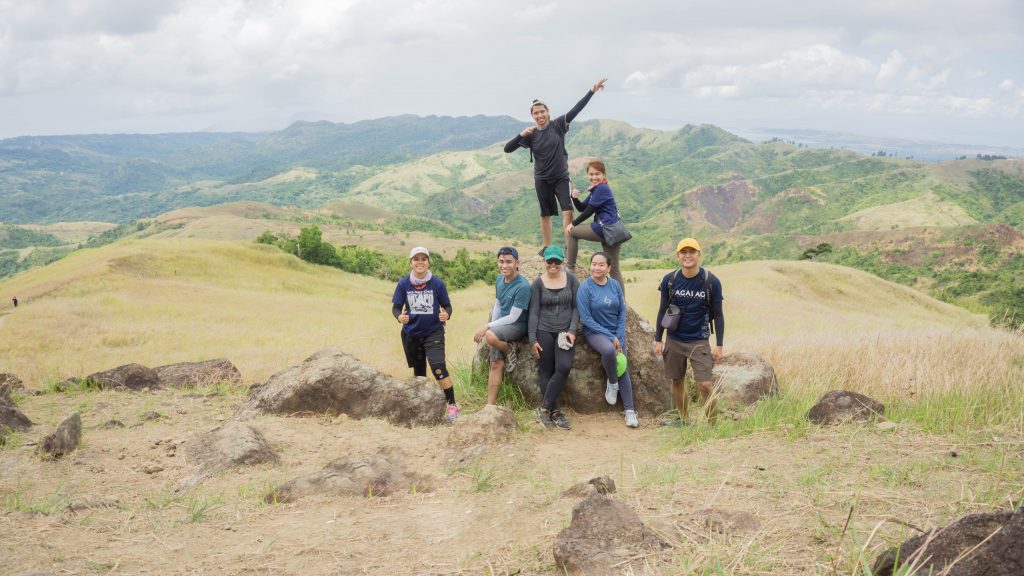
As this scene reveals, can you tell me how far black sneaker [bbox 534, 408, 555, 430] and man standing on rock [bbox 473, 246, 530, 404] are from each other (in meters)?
0.75

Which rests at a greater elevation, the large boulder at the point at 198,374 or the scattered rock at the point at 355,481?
the scattered rock at the point at 355,481

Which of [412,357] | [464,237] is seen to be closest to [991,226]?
[464,237]

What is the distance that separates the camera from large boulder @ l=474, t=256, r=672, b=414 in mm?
9406

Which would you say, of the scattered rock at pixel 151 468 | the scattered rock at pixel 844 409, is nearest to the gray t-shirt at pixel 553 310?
the scattered rock at pixel 844 409

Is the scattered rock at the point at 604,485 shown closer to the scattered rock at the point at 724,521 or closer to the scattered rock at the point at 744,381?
the scattered rock at the point at 724,521

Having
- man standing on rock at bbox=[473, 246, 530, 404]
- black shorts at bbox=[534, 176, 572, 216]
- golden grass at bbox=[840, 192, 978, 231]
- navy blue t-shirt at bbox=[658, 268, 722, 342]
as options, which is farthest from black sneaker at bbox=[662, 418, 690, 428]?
golden grass at bbox=[840, 192, 978, 231]

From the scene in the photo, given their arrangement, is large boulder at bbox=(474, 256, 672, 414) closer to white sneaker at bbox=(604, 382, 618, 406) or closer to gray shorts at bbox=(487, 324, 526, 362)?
gray shorts at bbox=(487, 324, 526, 362)

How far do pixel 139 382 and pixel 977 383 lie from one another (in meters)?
13.6

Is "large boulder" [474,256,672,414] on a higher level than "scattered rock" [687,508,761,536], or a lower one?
lower

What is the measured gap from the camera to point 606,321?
28.5 feet

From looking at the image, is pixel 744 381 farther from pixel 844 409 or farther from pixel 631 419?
pixel 844 409

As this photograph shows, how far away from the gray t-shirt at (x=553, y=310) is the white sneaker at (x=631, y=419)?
1.52m

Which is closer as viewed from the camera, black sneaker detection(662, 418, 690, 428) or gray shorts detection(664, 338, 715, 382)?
gray shorts detection(664, 338, 715, 382)

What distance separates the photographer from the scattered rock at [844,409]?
7.11 metres
